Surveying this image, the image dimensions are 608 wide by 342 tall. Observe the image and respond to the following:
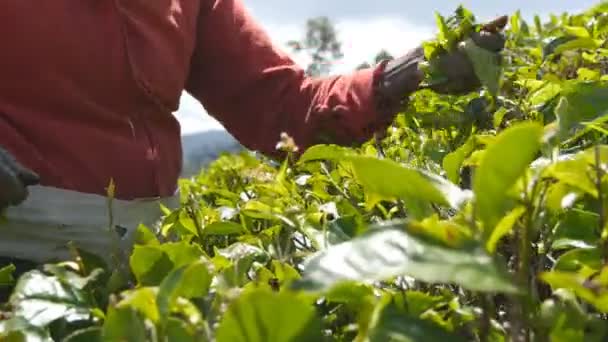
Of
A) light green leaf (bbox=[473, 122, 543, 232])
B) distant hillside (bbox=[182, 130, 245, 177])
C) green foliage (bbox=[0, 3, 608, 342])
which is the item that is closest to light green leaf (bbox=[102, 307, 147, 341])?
green foliage (bbox=[0, 3, 608, 342])

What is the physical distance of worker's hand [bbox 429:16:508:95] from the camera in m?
1.14

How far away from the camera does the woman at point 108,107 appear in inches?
50.6

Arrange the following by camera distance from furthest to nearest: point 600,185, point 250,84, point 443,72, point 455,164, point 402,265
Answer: point 250,84
point 443,72
point 455,164
point 600,185
point 402,265

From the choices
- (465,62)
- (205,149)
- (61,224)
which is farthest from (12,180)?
(205,149)

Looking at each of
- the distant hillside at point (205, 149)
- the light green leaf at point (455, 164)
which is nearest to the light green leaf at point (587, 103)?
the light green leaf at point (455, 164)

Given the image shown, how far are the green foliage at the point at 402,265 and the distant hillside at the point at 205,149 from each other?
0.83 meters

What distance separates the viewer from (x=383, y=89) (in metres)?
1.42

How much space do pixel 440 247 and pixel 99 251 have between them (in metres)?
0.93

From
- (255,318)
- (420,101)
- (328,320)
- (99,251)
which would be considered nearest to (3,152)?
(99,251)

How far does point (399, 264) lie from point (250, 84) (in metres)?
1.28

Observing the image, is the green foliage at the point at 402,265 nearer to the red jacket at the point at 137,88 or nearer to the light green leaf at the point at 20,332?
the light green leaf at the point at 20,332

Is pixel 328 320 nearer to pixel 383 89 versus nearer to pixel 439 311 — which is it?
pixel 439 311

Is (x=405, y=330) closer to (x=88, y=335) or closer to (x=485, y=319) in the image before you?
(x=485, y=319)

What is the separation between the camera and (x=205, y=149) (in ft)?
46.1
